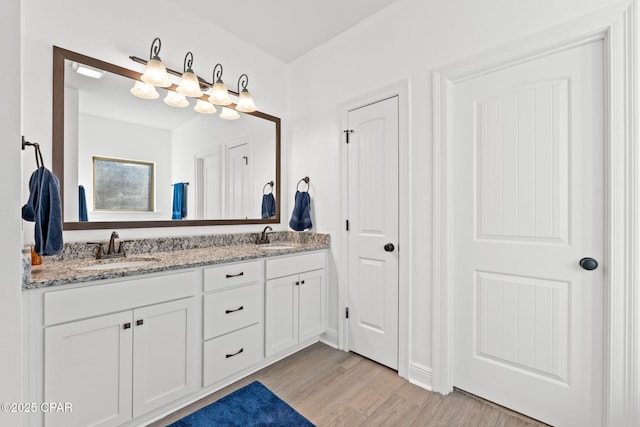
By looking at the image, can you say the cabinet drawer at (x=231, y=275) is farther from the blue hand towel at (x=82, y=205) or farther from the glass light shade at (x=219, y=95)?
the glass light shade at (x=219, y=95)

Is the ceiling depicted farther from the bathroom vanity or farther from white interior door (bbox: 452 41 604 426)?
the bathroom vanity

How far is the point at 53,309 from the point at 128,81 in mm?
1476

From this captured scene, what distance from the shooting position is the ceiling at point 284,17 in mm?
2154

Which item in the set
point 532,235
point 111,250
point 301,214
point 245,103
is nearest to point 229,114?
point 245,103

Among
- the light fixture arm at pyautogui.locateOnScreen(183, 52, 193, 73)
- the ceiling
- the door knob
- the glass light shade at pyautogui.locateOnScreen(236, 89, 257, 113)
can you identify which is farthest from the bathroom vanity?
the ceiling

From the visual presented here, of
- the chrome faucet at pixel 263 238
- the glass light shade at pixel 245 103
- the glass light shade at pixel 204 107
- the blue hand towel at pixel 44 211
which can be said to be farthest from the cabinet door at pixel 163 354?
the glass light shade at pixel 245 103

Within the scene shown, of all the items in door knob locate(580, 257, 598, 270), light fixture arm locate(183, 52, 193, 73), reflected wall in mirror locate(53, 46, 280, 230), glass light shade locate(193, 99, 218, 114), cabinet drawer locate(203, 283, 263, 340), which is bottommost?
cabinet drawer locate(203, 283, 263, 340)

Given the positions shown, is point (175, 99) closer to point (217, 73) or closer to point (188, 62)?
point (188, 62)

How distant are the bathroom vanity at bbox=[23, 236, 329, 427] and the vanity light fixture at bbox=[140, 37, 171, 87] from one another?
3.78 feet

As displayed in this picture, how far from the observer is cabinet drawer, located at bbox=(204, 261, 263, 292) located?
178cm

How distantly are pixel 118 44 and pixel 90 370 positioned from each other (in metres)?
1.92

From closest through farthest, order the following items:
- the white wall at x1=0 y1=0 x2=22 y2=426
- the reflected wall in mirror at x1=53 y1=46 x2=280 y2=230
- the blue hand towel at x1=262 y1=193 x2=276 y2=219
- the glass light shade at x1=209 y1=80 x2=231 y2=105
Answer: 1. the white wall at x1=0 y1=0 x2=22 y2=426
2. the reflected wall in mirror at x1=53 y1=46 x2=280 y2=230
3. the glass light shade at x1=209 y1=80 x2=231 y2=105
4. the blue hand towel at x1=262 y1=193 x2=276 y2=219

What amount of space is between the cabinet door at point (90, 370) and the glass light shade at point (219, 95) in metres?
1.64

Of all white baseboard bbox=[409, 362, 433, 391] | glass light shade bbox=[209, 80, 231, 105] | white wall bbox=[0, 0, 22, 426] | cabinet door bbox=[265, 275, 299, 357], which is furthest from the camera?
glass light shade bbox=[209, 80, 231, 105]
